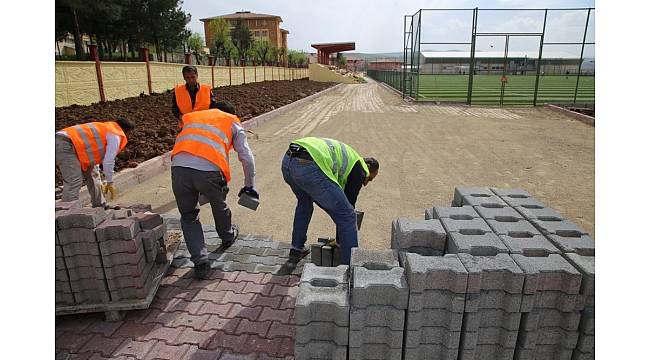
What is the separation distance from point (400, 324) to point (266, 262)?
2.00 m

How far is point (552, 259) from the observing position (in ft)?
7.42

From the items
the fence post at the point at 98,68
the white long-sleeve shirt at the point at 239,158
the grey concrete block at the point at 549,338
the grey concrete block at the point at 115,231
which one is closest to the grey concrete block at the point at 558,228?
the grey concrete block at the point at 549,338

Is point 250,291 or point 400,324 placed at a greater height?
point 400,324

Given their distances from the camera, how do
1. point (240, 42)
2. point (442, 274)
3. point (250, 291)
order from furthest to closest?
point (240, 42) < point (250, 291) < point (442, 274)

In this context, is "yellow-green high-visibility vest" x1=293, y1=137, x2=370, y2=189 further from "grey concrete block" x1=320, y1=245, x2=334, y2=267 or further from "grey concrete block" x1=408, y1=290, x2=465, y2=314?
"grey concrete block" x1=408, y1=290, x2=465, y2=314

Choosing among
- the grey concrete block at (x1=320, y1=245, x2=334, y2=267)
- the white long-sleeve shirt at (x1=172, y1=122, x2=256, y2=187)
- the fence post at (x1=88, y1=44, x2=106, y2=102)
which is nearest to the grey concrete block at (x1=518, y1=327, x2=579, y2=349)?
the grey concrete block at (x1=320, y1=245, x2=334, y2=267)

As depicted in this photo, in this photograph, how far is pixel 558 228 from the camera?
274 cm

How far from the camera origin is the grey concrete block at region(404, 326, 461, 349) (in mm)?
2178

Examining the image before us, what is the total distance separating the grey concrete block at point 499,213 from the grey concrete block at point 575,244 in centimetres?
34

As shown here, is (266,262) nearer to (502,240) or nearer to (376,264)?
(376,264)

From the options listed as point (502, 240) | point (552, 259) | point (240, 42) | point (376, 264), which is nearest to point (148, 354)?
point (376, 264)

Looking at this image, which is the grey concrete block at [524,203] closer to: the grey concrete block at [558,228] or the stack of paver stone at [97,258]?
the grey concrete block at [558,228]

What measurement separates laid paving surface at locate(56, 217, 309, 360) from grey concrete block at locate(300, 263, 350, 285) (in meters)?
0.68

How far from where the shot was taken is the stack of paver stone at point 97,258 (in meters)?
2.78
